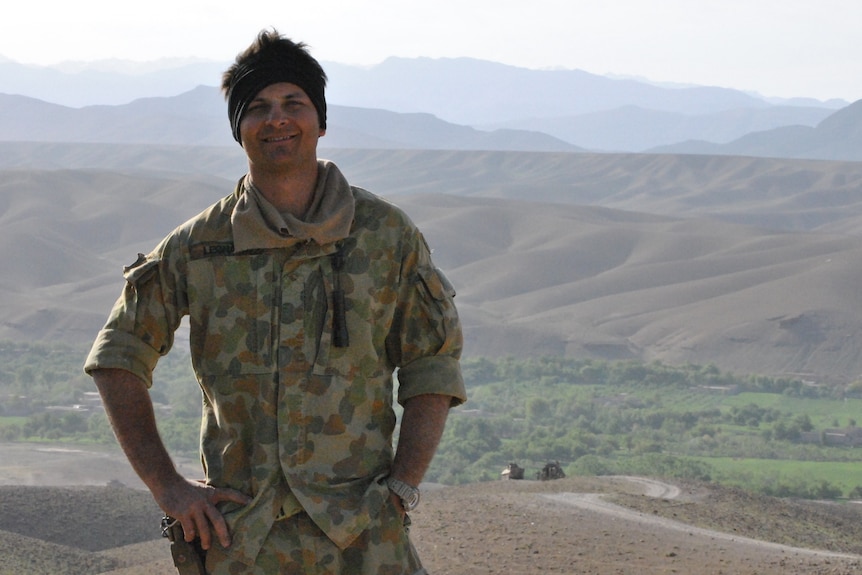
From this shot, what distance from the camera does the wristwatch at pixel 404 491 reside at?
2.92 m

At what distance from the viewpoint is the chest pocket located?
9.64ft

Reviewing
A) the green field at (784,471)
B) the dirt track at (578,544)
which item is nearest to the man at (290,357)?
the dirt track at (578,544)

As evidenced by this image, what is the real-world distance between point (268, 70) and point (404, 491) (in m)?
0.93

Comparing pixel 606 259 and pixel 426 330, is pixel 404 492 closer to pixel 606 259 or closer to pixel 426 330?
pixel 426 330

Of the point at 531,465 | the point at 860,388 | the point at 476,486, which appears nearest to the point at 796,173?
the point at 860,388

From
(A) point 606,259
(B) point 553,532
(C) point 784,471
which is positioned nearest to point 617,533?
(B) point 553,532

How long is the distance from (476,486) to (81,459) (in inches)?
685

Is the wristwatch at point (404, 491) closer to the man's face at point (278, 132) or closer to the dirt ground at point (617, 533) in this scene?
the man's face at point (278, 132)

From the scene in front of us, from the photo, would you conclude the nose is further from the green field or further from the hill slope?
the green field

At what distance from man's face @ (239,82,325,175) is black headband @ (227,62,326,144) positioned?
0.6 inches

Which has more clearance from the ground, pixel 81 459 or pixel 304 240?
pixel 304 240

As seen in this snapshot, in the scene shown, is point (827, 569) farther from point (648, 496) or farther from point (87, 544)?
point (87, 544)

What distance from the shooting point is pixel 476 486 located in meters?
16.9

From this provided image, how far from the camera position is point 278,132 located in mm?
3021
